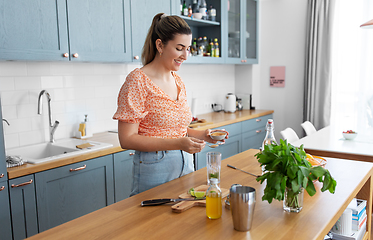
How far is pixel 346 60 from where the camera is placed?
14.8ft

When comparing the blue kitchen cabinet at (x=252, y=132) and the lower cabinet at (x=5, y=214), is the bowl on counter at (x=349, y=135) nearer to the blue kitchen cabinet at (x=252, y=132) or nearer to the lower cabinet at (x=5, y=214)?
the blue kitchen cabinet at (x=252, y=132)

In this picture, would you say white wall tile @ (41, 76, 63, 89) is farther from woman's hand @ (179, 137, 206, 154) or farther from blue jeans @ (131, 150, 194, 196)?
woman's hand @ (179, 137, 206, 154)

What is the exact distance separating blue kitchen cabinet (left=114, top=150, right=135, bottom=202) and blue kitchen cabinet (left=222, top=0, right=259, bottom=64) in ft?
7.29

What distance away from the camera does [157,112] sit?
1795mm

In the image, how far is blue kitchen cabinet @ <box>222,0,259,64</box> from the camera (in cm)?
444

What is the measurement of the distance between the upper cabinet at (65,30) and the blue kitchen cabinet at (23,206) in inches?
31.6

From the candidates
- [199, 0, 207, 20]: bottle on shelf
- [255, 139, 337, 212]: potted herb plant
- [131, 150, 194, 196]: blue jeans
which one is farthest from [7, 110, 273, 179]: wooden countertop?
[255, 139, 337, 212]: potted herb plant

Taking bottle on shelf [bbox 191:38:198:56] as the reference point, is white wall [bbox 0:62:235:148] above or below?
below

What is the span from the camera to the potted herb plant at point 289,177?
49.2 inches

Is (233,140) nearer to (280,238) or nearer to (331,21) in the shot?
(331,21)

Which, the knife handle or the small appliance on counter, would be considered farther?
the small appliance on counter

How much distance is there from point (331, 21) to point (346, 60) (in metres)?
0.53

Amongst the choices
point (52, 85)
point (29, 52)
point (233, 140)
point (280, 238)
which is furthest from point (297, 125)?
point (280, 238)

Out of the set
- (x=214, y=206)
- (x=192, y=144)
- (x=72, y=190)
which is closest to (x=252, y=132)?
(x=72, y=190)
